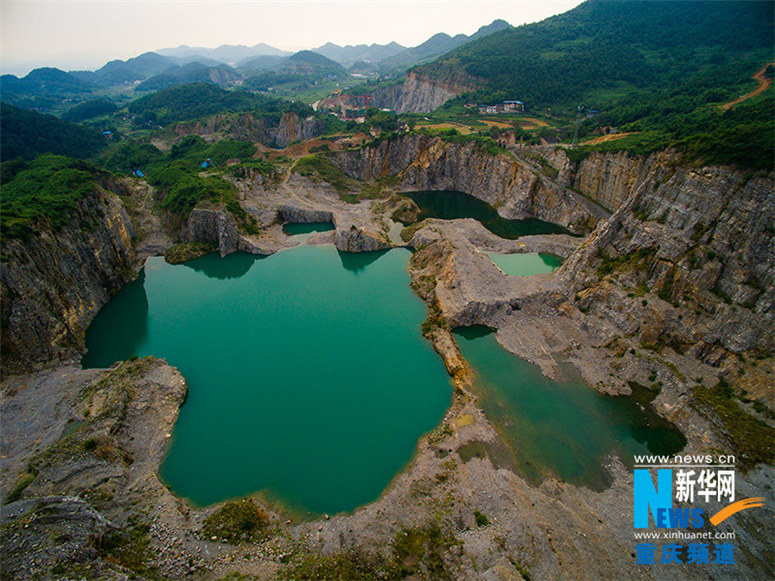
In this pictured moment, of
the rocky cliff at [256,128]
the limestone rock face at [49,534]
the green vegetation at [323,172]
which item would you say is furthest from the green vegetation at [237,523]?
the rocky cliff at [256,128]

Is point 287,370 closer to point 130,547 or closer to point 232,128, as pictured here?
point 130,547

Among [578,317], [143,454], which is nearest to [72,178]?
[143,454]

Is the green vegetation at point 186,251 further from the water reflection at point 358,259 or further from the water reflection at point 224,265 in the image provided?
the water reflection at point 358,259

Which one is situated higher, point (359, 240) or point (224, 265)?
point (359, 240)

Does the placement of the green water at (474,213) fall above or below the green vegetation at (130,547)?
below

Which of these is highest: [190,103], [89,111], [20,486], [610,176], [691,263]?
[190,103]

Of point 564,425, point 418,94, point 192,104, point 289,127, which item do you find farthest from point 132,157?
point 418,94

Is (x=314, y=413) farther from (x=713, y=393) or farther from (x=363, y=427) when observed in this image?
(x=713, y=393)
